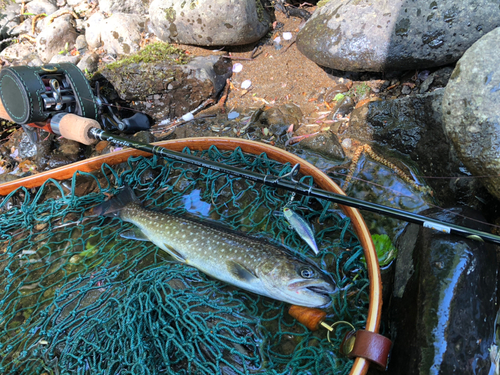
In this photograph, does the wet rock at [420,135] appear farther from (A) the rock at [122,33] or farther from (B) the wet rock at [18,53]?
(B) the wet rock at [18,53]

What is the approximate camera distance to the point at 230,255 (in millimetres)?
2932

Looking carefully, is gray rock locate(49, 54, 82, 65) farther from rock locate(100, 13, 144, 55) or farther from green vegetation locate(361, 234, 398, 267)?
→ green vegetation locate(361, 234, 398, 267)

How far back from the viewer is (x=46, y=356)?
2871 mm

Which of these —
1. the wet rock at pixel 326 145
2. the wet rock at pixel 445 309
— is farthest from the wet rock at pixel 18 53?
the wet rock at pixel 445 309

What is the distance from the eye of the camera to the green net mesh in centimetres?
262

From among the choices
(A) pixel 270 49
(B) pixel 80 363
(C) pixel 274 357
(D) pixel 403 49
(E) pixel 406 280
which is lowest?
(B) pixel 80 363

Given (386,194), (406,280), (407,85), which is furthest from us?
(407,85)

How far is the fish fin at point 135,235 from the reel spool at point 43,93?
221cm

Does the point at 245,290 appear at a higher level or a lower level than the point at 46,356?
higher

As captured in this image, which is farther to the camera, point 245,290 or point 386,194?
point 386,194

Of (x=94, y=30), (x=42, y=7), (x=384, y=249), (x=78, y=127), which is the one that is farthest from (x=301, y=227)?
(x=42, y=7)

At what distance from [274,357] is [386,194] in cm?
237

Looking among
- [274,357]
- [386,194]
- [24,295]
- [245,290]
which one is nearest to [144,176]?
[24,295]

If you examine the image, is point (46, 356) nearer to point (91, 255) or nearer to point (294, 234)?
point (91, 255)
